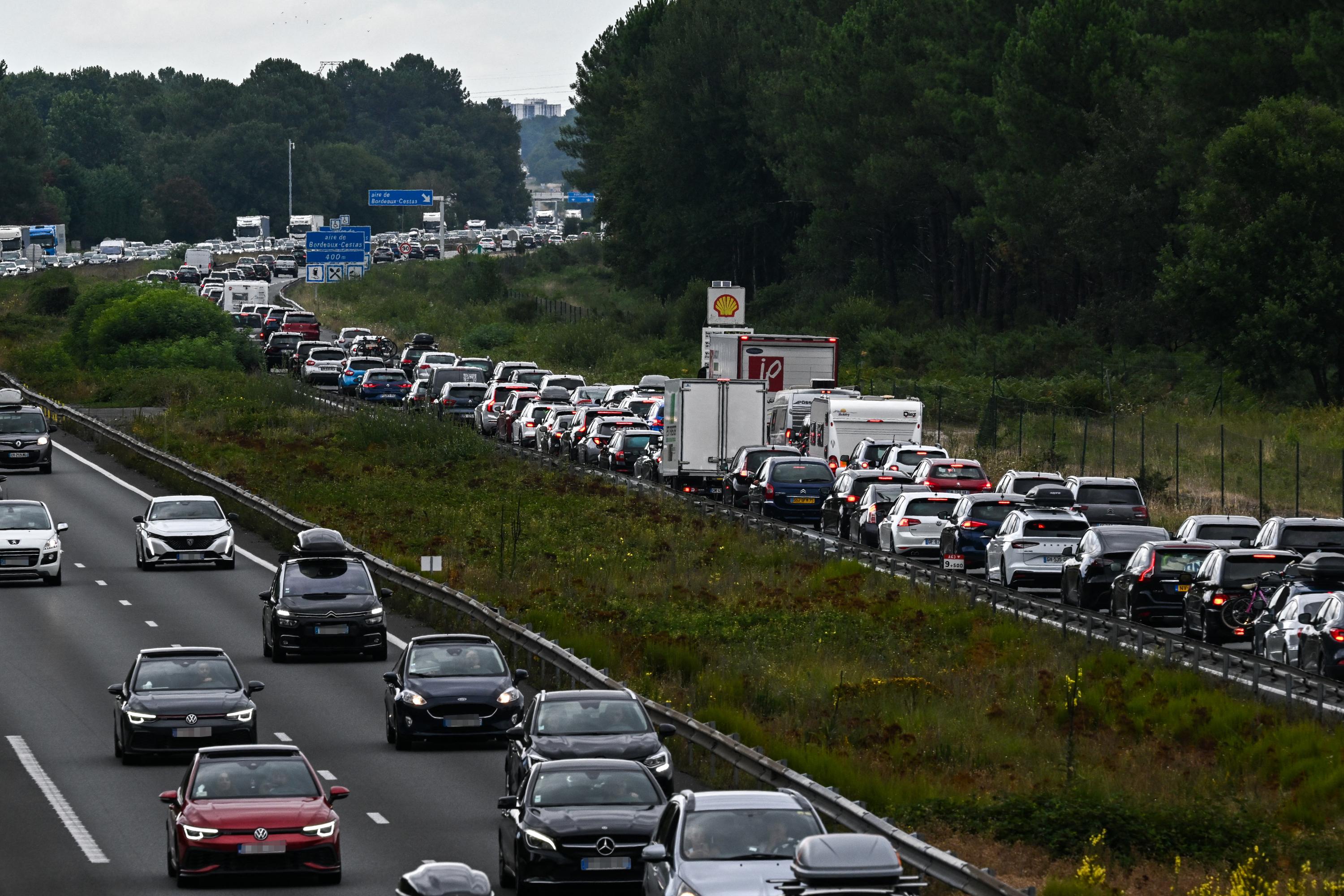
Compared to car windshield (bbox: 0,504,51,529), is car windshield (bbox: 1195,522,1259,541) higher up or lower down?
higher up

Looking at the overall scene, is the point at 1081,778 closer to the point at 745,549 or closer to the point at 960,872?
the point at 960,872

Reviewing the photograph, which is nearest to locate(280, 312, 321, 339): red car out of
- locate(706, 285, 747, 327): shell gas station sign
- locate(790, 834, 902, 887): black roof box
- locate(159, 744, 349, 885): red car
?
locate(706, 285, 747, 327): shell gas station sign

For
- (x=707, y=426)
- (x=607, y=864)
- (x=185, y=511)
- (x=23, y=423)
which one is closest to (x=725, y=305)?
(x=707, y=426)

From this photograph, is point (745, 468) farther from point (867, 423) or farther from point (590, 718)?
point (590, 718)

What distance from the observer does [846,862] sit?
46.5 feet

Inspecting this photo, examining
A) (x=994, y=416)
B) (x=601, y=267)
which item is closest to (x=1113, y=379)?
(x=994, y=416)

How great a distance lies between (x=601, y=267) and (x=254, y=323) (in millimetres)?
63183

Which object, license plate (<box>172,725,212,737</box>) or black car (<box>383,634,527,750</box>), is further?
black car (<box>383,634,527,750</box>)

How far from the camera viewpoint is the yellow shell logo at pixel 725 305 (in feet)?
241

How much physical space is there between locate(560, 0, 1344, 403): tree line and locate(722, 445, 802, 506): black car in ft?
64.9

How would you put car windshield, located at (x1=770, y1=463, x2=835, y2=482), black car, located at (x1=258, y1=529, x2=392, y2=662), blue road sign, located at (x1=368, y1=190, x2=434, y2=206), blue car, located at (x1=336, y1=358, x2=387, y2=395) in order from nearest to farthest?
black car, located at (x1=258, y1=529, x2=392, y2=662) → car windshield, located at (x1=770, y1=463, x2=835, y2=482) → blue car, located at (x1=336, y1=358, x2=387, y2=395) → blue road sign, located at (x1=368, y1=190, x2=434, y2=206)

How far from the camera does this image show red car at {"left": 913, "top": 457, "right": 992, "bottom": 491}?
46.9m

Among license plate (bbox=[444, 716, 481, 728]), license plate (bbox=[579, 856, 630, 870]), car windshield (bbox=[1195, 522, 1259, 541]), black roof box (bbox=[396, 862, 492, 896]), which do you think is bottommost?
license plate (bbox=[444, 716, 481, 728])

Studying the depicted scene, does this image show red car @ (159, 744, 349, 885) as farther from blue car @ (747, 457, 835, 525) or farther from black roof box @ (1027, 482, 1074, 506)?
blue car @ (747, 457, 835, 525)
